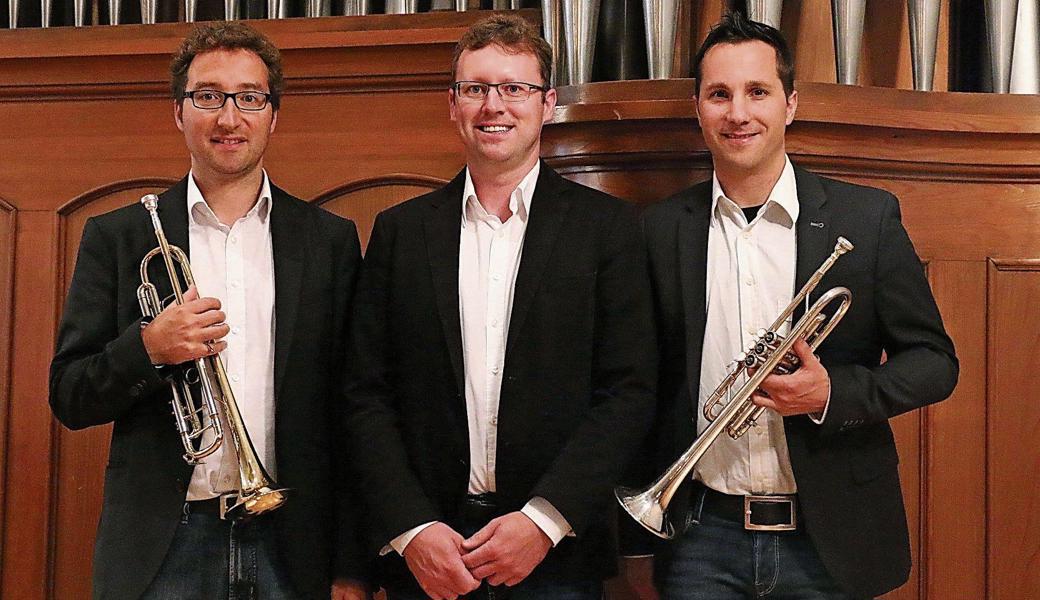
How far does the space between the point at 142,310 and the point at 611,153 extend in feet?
4.01

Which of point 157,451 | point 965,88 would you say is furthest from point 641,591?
point 965,88

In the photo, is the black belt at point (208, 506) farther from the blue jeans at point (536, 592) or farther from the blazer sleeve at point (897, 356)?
the blazer sleeve at point (897, 356)

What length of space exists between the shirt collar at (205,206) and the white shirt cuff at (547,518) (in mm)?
877

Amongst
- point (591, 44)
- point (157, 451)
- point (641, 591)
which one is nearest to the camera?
point (157, 451)

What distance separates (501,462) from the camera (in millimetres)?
2336

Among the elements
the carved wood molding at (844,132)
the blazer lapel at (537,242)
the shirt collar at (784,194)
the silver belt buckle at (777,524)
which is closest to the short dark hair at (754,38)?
the shirt collar at (784,194)

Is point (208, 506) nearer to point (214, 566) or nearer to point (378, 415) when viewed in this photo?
point (214, 566)

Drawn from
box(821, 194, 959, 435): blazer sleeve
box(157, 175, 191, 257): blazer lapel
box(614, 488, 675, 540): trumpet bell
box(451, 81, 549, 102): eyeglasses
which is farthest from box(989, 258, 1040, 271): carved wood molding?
box(157, 175, 191, 257): blazer lapel

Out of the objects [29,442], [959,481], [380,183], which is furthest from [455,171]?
[959,481]

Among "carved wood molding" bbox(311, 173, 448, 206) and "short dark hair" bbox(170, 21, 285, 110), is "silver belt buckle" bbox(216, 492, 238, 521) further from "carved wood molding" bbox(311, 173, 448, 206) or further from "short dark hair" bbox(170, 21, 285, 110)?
"carved wood molding" bbox(311, 173, 448, 206)

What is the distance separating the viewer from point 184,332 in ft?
7.43

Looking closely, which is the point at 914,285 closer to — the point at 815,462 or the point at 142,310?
the point at 815,462

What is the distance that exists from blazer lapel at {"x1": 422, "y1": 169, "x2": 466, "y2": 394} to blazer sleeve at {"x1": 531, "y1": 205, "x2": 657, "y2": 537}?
281 mm

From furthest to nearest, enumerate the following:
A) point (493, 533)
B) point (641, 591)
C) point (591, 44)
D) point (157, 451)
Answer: point (591, 44) → point (641, 591) → point (157, 451) → point (493, 533)
